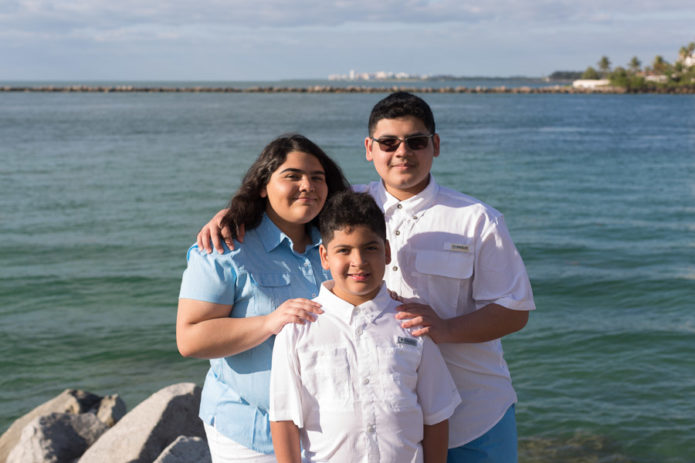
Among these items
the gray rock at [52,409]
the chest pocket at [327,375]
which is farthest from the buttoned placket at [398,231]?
the gray rock at [52,409]

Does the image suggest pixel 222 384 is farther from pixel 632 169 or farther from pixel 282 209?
pixel 632 169

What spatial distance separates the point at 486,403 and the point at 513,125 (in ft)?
190

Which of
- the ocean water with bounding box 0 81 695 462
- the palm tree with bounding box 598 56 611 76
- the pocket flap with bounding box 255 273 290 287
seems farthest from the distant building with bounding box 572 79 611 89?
the pocket flap with bounding box 255 273 290 287

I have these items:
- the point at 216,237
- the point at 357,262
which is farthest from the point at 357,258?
the point at 216,237

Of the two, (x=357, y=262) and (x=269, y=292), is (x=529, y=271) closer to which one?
(x=269, y=292)

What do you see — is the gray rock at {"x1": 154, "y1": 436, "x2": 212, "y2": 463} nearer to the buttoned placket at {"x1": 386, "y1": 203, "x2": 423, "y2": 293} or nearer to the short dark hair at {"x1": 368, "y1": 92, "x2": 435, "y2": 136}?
the buttoned placket at {"x1": 386, "y1": 203, "x2": 423, "y2": 293}

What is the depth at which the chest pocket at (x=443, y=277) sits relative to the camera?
10.1 ft

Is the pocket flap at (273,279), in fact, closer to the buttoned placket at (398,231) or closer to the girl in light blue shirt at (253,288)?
the girl in light blue shirt at (253,288)

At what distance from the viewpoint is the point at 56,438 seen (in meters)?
5.92

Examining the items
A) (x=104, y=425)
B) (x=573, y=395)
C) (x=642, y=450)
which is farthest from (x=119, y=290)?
(x=642, y=450)

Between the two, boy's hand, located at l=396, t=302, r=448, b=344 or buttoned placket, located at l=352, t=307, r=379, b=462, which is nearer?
buttoned placket, located at l=352, t=307, r=379, b=462

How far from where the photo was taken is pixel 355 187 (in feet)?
11.7

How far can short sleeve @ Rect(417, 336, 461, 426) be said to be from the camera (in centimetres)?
276

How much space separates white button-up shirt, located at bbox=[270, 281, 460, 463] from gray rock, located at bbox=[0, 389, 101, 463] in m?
4.95
